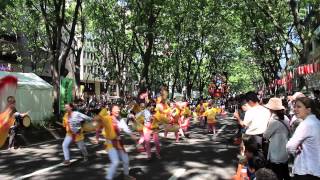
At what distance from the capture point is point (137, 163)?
41.3ft

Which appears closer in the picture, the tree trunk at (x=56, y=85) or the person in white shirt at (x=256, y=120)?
the person in white shirt at (x=256, y=120)

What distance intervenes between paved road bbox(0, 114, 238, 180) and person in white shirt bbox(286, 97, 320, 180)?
Answer: 508 cm

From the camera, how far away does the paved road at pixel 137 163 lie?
10820 millimetres

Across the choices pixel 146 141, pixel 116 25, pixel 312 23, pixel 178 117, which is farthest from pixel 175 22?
pixel 146 141

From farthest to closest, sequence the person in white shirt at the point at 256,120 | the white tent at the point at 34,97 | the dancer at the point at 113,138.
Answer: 1. the white tent at the point at 34,97
2. the dancer at the point at 113,138
3. the person in white shirt at the point at 256,120

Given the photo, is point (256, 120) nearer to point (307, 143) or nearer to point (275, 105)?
point (275, 105)

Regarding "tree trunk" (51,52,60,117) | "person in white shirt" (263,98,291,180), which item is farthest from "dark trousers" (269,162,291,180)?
"tree trunk" (51,52,60,117)

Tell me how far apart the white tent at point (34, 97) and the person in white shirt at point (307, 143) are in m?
18.1

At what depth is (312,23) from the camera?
23.8 m

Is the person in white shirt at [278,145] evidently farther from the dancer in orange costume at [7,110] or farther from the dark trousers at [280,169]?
the dancer in orange costume at [7,110]

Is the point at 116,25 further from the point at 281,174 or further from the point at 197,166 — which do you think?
the point at 281,174


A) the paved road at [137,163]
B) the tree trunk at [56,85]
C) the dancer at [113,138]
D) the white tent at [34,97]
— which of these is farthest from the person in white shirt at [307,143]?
the tree trunk at [56,85]

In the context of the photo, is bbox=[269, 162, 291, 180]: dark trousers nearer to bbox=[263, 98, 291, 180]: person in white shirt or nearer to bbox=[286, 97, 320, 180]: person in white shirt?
bbox=[263, 98, 291, 180]: person in white shirt

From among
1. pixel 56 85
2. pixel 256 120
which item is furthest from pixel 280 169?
pixel 56 85
